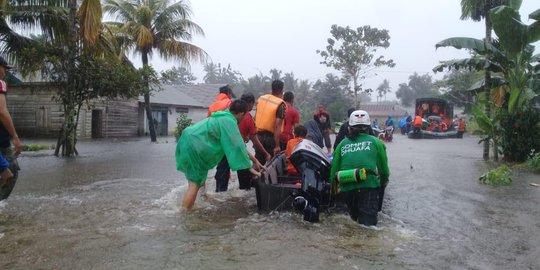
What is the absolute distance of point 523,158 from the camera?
39.3ft

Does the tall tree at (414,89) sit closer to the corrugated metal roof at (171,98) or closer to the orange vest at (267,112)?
the corrugated metal roof at (171,98)

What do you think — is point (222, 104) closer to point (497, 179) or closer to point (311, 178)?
point (311, 178)

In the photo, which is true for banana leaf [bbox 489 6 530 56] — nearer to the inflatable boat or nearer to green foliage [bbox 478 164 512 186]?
green foliage [bbox 478 164 512 186]

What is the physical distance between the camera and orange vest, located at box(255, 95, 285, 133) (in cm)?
726

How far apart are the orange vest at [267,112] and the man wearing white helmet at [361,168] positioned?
2112mm

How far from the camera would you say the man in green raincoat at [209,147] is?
5488mm

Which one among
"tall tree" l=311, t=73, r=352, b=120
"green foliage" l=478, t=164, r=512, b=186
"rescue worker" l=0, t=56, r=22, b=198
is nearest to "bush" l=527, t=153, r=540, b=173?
"green foliage" l=478, t=164, r=512, b=186

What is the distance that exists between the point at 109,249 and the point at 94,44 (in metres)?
10.1

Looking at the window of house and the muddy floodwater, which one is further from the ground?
the window of house

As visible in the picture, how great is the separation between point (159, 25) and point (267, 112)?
15869 mm

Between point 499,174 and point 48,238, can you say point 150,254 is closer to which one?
point 48,238

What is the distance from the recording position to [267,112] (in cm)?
731

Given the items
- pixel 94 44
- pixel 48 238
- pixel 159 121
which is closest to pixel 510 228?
pixel 48 238

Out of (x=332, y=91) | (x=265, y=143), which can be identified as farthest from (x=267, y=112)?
(x=332, y=91)
